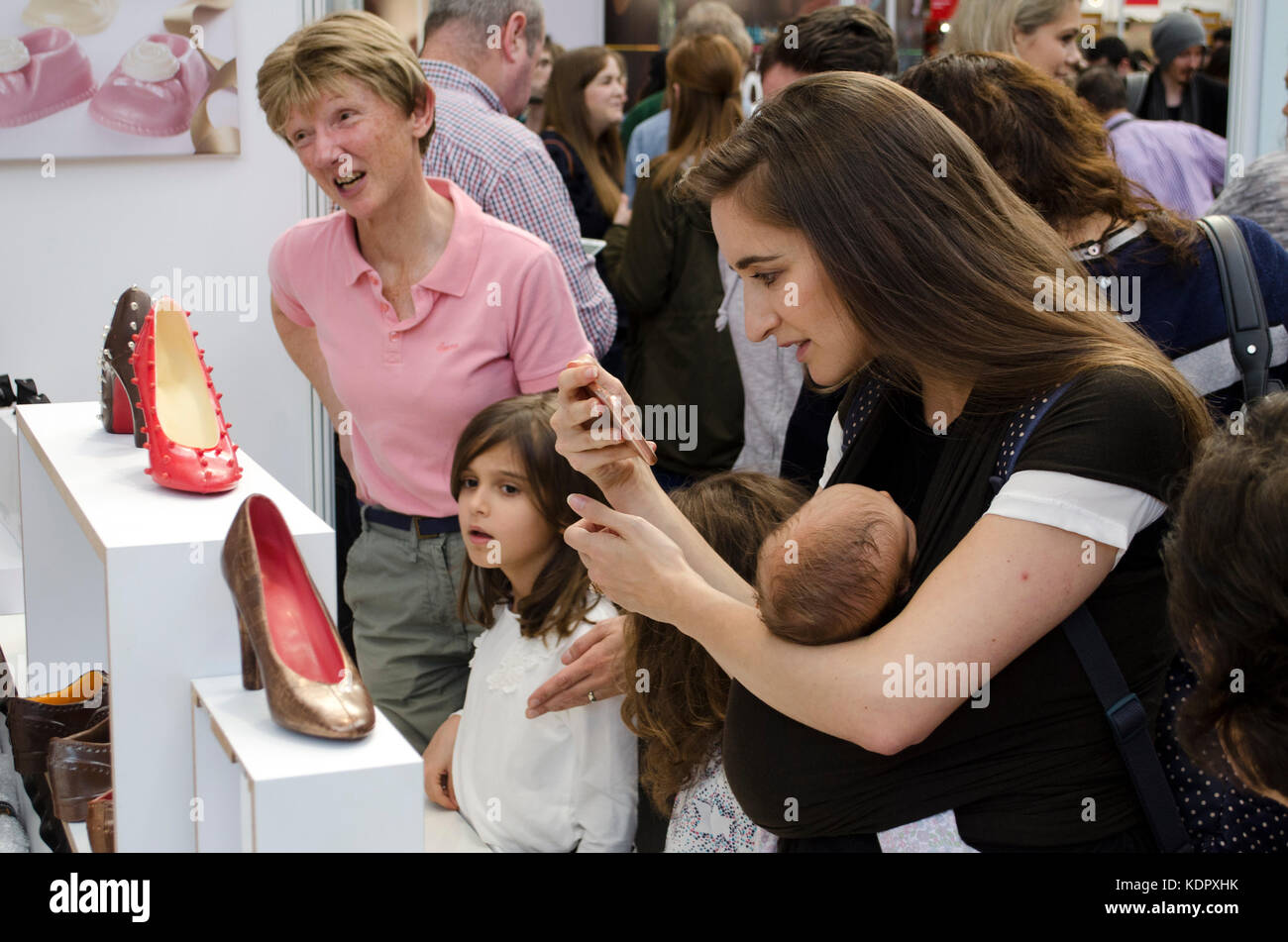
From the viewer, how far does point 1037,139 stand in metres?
1.98

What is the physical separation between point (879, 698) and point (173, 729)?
2.29ft

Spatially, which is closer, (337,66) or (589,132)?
(337,66)

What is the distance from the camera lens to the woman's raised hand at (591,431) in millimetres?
1665

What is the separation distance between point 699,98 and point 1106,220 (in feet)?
6.16

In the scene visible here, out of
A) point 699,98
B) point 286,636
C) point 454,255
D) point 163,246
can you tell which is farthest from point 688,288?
point 286,636

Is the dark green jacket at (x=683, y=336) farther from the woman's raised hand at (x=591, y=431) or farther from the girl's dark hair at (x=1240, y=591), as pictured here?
the girl's dark hair at (x=1240, y=591)

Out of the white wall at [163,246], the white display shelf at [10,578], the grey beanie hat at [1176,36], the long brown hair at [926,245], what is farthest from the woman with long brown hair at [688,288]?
the grey beanie hat at [1176,36]

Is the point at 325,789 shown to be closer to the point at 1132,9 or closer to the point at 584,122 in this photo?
the point at 584,122

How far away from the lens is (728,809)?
194cm

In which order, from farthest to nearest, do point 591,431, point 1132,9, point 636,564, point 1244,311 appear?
point 1132,9, point 1244,311, point 591,431, point 636,564

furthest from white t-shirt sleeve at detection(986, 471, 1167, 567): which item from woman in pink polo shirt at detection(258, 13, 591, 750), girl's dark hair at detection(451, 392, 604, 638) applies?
woman in pink polo shirt at detection(258, 13, 591, 750)

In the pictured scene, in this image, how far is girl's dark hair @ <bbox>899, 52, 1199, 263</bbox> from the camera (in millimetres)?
1960

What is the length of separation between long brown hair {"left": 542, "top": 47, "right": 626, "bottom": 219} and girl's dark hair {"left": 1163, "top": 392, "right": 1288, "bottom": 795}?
394 centimetres

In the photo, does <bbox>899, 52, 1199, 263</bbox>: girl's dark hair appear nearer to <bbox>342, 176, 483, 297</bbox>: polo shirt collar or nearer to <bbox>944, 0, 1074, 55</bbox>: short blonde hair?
<bbox>342, 176, 483, 297</bbox>: polo shirt collar
